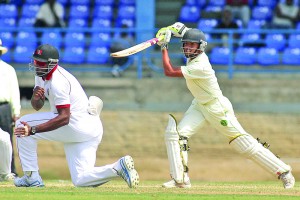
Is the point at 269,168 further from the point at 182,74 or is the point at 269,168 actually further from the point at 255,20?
the point at 255,20

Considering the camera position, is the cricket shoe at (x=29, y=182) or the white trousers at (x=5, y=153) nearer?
the cricket shoe at (x=29, y=182)

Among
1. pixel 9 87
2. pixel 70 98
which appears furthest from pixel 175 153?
pixel 9 87

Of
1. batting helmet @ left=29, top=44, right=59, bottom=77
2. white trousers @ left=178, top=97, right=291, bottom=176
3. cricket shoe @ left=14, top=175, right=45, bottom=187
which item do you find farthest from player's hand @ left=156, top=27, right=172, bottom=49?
cricket shoe @ left=14, top=175, right=45, bottom=187

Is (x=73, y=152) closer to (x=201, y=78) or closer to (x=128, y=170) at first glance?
(x=128, y=170)

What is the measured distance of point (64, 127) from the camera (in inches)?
499

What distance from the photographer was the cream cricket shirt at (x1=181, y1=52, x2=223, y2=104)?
1305 cm

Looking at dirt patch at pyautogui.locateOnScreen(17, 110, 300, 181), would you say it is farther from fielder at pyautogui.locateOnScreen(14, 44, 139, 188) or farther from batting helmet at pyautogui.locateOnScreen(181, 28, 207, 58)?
fielder at pyautogui.locateOnScreen(14, 44, 139, 188)

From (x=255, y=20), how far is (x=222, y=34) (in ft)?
3.32

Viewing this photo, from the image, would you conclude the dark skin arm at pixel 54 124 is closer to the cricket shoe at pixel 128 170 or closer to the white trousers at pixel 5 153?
the cricket shoe at pixel 128 170

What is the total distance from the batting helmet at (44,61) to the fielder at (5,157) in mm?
1764

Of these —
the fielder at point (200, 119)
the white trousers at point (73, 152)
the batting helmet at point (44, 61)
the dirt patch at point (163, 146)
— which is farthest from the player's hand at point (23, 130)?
the dirt patch at point (163, 146)

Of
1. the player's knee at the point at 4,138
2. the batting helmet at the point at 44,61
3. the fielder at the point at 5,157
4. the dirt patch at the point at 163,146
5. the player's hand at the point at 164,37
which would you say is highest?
the player's hand at the point at 164,37

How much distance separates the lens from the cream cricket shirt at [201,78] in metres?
13.0

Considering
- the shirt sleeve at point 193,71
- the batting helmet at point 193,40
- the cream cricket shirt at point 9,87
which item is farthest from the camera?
the cream cricket shirt at point 9,87
